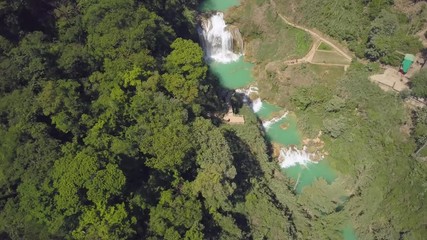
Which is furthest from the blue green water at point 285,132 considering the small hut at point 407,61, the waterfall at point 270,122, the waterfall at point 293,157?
the small hut at point 407,61

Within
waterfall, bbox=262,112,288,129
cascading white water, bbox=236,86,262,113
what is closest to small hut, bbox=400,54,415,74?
waterfall, bbox=262,112,288,129

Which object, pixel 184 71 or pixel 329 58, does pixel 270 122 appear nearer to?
pixel 329 58

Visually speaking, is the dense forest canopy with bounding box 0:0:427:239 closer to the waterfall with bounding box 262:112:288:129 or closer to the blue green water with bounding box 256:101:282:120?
the waterfall with bounding box 262:112:288:129

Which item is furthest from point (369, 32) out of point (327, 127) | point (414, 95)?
point (327, 127)

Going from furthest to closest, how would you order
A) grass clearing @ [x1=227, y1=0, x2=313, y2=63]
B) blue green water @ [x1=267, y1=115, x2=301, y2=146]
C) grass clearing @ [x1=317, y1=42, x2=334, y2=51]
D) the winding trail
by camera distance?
grass clearing @ [x1=227, y1=0, x2=313, y2=63]
grass clearing @ [x1=317, y1=42, x2=334, y2=51]
the winding trail
blue green water @ [x1=267, y1=115, x2=301, y2=146]

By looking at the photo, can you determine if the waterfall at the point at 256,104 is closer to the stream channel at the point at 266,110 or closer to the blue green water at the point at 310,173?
the stream channel at the point at 266,110

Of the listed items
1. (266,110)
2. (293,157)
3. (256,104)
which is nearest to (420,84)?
(293,157)
